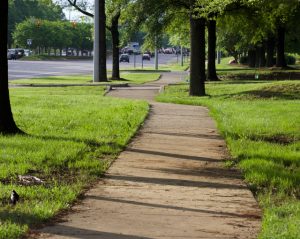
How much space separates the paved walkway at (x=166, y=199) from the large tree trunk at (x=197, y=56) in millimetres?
10985

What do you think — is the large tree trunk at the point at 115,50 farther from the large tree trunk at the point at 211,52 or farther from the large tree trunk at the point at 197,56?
the large tree trunk at the point at 197,56

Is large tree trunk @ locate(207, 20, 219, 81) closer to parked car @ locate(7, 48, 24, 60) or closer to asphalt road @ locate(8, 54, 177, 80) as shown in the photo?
asphalt road @ locate(8, 54, 177, 80)

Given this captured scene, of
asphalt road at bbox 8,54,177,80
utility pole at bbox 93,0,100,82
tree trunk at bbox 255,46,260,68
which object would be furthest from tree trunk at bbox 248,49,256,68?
utility pole at bbox 93,0,100,82

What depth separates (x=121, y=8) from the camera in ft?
94.0

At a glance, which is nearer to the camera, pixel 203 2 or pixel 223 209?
pixel 223 209

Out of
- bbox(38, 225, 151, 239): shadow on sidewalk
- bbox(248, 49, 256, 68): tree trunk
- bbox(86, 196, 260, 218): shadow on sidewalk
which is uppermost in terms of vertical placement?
bbox(248, 49, 256, 68): tree trunk

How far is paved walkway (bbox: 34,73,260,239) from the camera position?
16.8ft

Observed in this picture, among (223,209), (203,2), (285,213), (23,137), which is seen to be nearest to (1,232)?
(223,209)

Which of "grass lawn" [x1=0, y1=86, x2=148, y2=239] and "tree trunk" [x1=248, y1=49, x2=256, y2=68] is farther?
"tree trunk" [x1=248, y1=49, x2=256, y2=68]

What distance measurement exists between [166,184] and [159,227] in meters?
1.93

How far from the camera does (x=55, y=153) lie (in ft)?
28.5

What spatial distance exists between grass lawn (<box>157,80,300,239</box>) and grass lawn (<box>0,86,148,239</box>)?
2069mm

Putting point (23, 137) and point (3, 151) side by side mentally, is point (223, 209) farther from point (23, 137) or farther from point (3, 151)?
point (23, 137)

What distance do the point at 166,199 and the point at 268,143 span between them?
4289 mm
